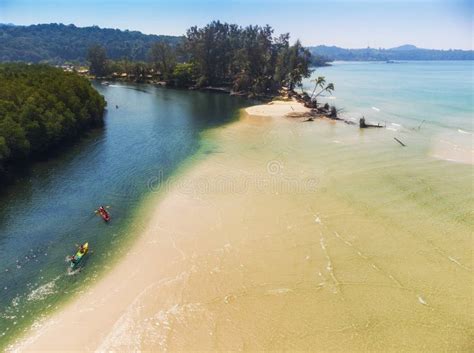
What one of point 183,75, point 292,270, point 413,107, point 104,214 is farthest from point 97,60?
point 292,270

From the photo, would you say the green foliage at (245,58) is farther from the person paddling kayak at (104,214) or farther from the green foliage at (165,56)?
the person paddling kayak at (104,214)

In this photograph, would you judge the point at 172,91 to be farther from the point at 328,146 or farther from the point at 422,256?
the point at 422,256

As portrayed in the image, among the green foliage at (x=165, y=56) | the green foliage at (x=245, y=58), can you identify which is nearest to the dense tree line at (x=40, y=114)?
the green foliage at (x=245, y=58)

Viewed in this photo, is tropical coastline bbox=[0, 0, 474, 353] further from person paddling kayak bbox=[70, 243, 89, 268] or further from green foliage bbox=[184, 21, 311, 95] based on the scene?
green foliage bbox=[184, 21, 311, 95]

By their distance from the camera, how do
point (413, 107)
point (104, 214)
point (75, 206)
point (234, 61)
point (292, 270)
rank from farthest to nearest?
point (234, 61) < point (413, 107) < point (75, 206) < point (104, 214) < point (292, 270)

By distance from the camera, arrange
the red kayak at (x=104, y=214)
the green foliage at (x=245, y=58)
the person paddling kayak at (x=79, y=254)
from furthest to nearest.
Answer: the green foliage at (x=245, y=58) → the red kayak at (x=104, y=214) → the person paddling kayak at (x=79, y=254)

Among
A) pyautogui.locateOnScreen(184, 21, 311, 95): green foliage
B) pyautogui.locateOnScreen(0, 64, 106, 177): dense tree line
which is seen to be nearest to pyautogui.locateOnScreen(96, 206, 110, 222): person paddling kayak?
pyautogui.locateOnScreen(0, 64, 106, 177): dense tree line

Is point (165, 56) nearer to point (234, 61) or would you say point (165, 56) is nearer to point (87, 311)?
point (234, 61)
